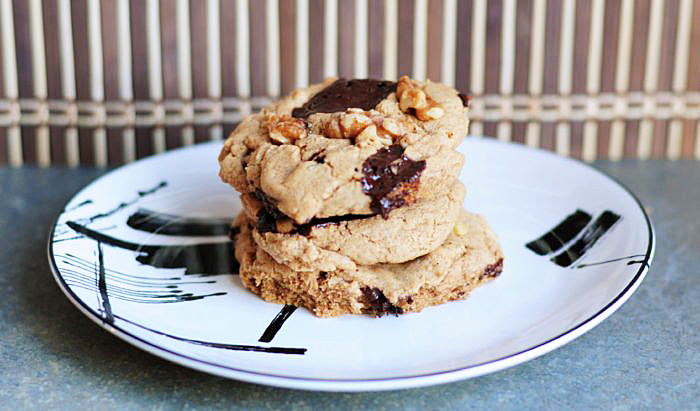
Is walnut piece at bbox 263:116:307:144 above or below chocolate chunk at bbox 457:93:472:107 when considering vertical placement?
below

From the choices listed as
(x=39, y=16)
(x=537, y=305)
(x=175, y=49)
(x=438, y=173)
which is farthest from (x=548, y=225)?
(x=39, y=16)

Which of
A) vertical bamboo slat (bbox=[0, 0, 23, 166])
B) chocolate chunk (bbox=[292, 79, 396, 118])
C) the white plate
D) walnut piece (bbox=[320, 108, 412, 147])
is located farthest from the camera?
vertical bamboo slat (bbox=[0, 0, 23, 166])

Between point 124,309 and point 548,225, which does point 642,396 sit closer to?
point 548,225

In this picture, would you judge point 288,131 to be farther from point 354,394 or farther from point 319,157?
point 354,394

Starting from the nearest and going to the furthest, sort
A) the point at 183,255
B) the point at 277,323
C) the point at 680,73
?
the point at 277,323 < the point at 183,255 < the point at 680,73

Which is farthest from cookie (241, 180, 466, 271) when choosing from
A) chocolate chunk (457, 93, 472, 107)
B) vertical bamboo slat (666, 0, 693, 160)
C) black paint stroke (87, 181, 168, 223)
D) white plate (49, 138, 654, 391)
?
vertical bamboo slat (666, 0, 693, 160)

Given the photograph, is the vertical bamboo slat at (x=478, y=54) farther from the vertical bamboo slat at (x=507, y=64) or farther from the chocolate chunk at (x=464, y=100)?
the chocolate chunk at (x=464, y=100)

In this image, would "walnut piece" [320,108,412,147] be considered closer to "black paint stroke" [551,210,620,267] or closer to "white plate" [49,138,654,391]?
"white plate" [49,138,654,391]

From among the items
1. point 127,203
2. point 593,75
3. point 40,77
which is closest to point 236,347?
point 127,203
